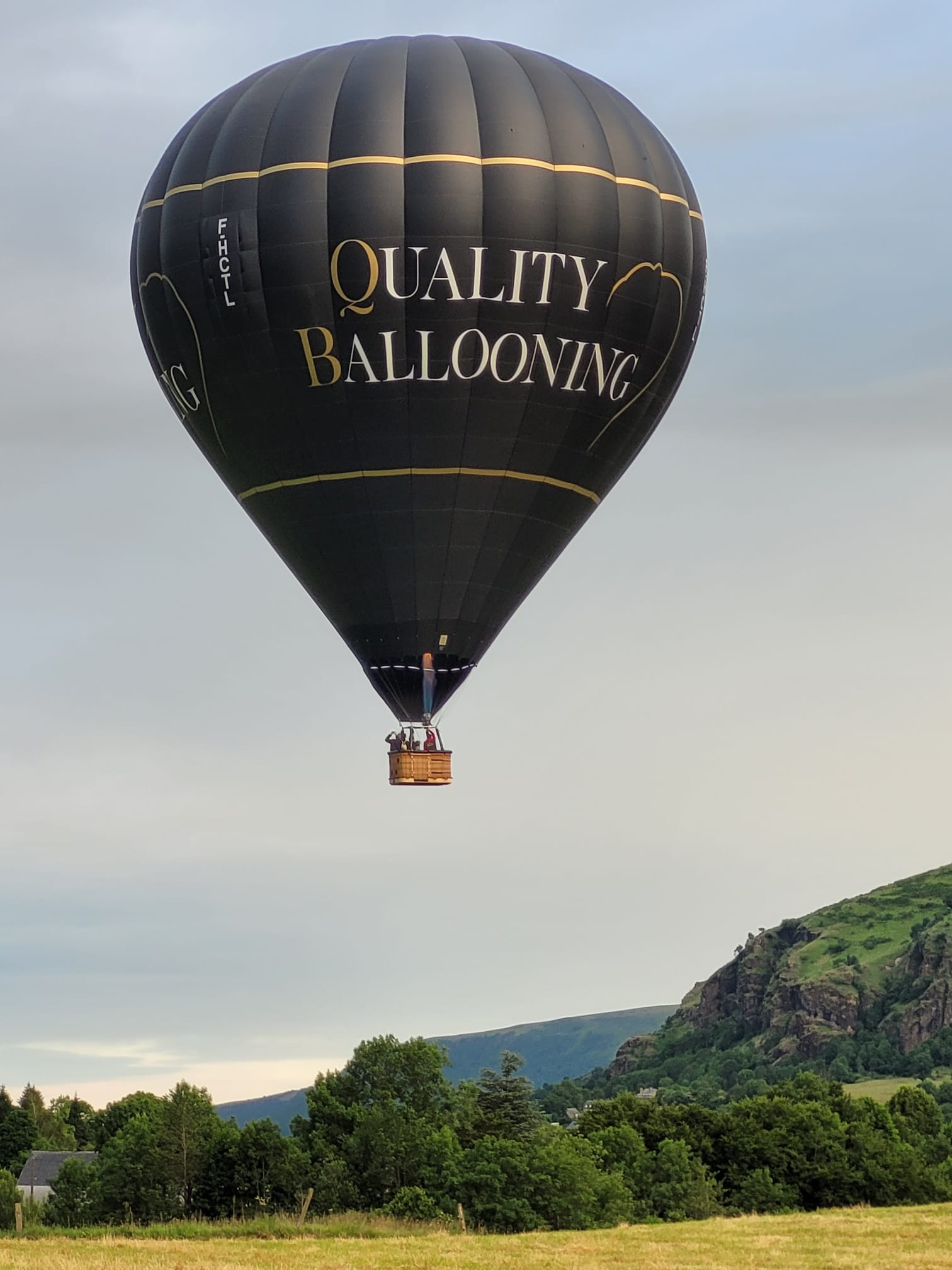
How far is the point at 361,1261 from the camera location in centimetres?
4797

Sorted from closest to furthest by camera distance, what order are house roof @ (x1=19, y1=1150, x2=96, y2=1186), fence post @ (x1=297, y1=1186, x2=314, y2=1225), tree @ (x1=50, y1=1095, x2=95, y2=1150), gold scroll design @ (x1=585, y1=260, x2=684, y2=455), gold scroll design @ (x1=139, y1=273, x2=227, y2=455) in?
gold scroll design @ (x1=585, y1=260, x2=684, y2=455) < gold scroll design @ (x1=139, y1=273, x2=227, y2=455) < fence post @ (x1=297, y1=1186, x2=314, y2=1225) < house roof @ (x1=19, y1=1150, x2=96, y2=1186) < tree @ (x1=50, y1=1095, x2=95, y2=1150)

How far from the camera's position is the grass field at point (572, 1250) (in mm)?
47344

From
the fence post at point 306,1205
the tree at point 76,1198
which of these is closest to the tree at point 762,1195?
the fence post at point 306,1205

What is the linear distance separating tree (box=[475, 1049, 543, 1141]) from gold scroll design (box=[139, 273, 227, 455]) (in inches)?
2995

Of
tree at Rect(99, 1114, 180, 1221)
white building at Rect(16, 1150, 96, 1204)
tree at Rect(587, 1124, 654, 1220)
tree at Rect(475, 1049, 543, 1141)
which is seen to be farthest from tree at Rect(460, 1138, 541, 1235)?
white building at Rect(16, 1150, 96, 1204)

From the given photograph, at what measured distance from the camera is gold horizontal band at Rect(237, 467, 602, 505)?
48.2 metres

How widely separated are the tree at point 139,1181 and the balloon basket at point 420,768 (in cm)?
3127

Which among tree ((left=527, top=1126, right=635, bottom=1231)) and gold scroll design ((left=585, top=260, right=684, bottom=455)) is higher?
gold scroll design ((left=585, top=260, right=684, bottom=455))

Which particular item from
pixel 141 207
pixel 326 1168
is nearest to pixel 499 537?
pixel 141 207

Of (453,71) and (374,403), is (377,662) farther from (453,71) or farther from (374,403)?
(453,71)

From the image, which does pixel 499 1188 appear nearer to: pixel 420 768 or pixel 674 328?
pixel 420 768

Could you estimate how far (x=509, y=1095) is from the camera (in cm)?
13512

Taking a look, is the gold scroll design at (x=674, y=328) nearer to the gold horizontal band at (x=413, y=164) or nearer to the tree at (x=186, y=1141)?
the gold horizontal band at (x=413, y=164)

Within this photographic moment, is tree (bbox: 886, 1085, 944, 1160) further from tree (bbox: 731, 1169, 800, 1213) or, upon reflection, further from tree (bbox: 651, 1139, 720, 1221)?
tree (bbox: 651, 1139, 720, 1221)
